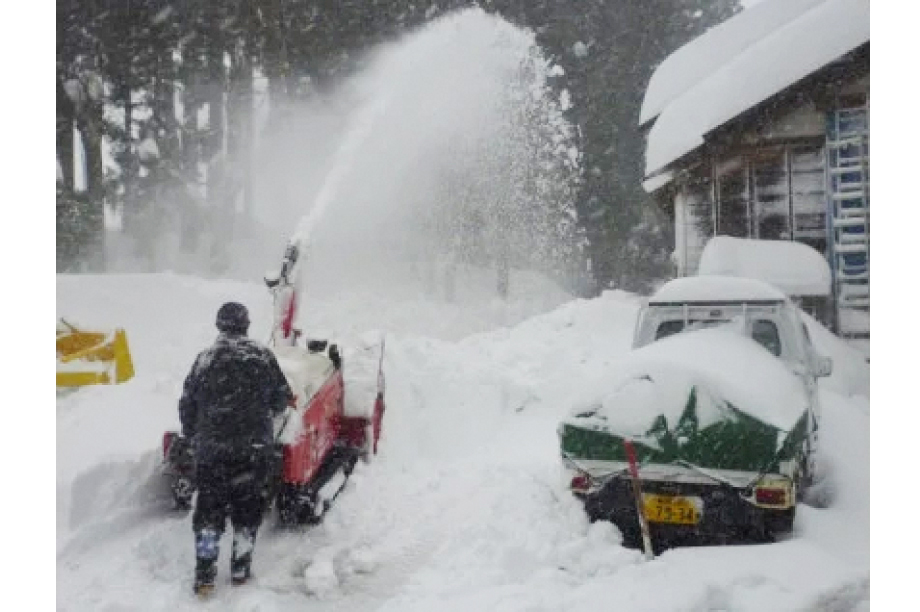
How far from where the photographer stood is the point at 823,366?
3.92 meters

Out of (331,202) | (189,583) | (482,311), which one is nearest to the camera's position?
(189,583)

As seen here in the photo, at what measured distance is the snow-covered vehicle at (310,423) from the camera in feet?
13.7

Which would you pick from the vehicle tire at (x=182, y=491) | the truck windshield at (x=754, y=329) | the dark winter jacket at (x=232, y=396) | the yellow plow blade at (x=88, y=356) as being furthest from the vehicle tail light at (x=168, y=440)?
the truck windshield at (x=754, y=329)

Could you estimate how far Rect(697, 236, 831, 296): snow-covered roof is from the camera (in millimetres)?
3797

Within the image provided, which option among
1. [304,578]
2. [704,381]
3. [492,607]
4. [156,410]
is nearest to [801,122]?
[704,381]

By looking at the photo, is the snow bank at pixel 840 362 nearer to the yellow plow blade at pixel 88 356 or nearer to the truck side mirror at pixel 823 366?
the truck side mirror at pixel 823 366

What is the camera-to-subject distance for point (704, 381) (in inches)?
139

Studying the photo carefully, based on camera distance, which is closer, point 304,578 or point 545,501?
point 304,578

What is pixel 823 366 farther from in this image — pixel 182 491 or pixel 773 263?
pixel 182 491

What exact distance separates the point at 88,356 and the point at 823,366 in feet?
13.9

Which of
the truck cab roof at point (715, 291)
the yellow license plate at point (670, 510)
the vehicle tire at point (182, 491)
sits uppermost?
the truck cab roof at point (715, 291)

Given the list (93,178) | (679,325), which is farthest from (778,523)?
(93,178)

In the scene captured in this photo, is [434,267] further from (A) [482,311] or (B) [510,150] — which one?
(B) [510,150]

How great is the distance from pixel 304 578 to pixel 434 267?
2522 millimetres
